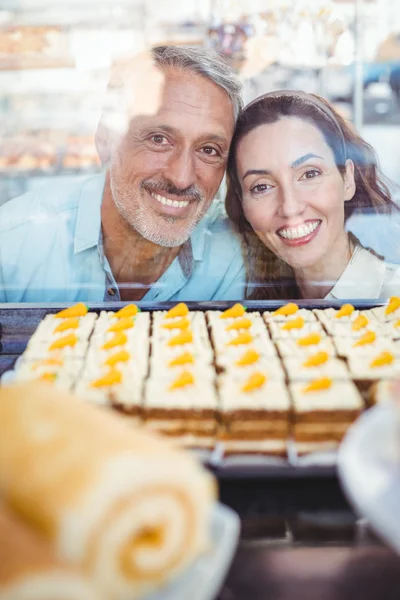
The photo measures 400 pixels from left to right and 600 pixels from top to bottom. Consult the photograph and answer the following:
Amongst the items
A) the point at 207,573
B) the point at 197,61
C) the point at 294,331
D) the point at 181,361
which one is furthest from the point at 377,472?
the point at 197,61

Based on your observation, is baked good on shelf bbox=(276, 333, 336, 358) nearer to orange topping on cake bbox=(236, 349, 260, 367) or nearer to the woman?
orange topping on cake bbox=(236, 349, 260, 367)

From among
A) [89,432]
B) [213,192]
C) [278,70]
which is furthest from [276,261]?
[89,432]

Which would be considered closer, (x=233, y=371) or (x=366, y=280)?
(x=233, y=371)

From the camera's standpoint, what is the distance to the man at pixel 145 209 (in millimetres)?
2842

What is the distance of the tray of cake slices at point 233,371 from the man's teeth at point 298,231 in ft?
1.54

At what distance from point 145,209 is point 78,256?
0.43 metres

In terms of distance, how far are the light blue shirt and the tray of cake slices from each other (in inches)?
15.6

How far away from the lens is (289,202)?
3000 millimetres

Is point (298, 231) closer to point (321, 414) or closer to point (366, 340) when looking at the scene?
point (366, 340)

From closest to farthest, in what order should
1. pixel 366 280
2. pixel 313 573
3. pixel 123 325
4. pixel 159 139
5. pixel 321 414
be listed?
pixel 313 573, pixel 321 414, pixel 123 325, pixel 159 139, pixel 366 280

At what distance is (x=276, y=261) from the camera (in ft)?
10.5

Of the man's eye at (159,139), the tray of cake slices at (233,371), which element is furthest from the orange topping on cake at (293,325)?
the man's eye at (159,139)

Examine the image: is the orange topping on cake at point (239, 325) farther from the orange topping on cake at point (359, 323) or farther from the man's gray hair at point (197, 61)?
the man's gray hair at point (197, 61)

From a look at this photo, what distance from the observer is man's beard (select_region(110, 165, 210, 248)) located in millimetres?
2973
